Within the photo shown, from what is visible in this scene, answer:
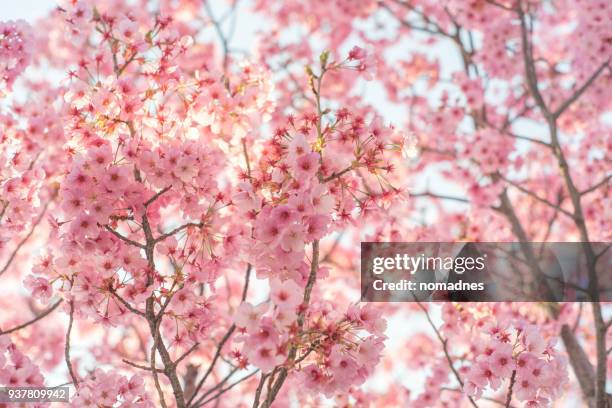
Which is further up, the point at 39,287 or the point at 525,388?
the point at 39,287

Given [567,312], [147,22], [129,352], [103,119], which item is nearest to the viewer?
[103,119]

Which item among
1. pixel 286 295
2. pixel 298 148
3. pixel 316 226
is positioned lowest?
pixel 286 295

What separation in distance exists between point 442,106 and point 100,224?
4969 millimetres

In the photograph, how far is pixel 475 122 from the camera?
7.38m

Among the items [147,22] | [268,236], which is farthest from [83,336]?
[268,236]

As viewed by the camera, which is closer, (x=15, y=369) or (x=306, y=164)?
(x=306, y=164)

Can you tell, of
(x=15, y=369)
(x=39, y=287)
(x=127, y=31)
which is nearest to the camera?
(x=39, y=287)

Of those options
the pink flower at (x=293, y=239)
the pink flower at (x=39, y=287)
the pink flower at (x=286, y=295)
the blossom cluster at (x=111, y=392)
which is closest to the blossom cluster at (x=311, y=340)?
the pink flower at (x=286, y=295)

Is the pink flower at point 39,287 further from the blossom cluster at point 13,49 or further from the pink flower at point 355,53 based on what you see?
the pink flower at point 355,53

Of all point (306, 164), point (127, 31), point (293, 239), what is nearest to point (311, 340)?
point (293, 239)

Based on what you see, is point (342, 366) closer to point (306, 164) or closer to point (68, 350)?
point (306, 164)

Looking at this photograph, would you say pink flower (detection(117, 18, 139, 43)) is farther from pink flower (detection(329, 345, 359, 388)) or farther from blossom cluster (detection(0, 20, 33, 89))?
pink flower (detection(329, 345, 359, 388))

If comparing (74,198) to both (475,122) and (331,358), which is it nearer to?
(331,358)

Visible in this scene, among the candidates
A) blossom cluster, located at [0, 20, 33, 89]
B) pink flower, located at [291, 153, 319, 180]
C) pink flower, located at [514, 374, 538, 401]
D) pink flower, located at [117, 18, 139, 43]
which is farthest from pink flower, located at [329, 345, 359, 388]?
blossom cluster, located at [0, 20, 33, 89]
